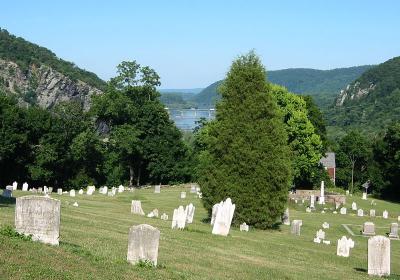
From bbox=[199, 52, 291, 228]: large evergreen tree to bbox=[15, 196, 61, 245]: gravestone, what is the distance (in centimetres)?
1680

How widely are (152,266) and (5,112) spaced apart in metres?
48.5

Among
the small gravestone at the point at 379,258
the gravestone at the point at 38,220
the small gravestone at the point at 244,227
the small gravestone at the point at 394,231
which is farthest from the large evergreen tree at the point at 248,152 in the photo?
the gravestone at the point at 38,220

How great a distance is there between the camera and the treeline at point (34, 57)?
159500 mm

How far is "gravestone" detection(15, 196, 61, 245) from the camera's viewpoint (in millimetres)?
14398

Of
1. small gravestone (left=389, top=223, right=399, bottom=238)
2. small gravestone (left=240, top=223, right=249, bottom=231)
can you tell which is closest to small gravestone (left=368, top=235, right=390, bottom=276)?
small gravestone (left=240, top=223, right=249, bottom=231)

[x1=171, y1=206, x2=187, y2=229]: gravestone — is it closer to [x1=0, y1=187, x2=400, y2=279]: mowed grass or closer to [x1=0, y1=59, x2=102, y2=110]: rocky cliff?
[x1=0, y1=187, x2=400, y2=279]: mowed grass

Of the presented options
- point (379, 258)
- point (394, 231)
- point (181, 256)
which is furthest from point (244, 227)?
point (181, 256)

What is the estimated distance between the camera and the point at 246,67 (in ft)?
105

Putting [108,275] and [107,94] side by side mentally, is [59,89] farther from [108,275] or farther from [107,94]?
[108,275]

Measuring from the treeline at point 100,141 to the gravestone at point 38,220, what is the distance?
44.3 meters

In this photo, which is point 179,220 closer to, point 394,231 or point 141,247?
point 141,247

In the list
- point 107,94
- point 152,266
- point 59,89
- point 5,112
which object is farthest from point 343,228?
point 59,89

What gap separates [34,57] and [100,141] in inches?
4197

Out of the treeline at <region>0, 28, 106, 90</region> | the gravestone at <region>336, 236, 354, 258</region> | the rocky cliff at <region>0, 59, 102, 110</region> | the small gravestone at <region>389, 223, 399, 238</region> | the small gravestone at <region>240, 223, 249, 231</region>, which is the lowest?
the small gravestone at <region>389, 223, 399, 238</region>
